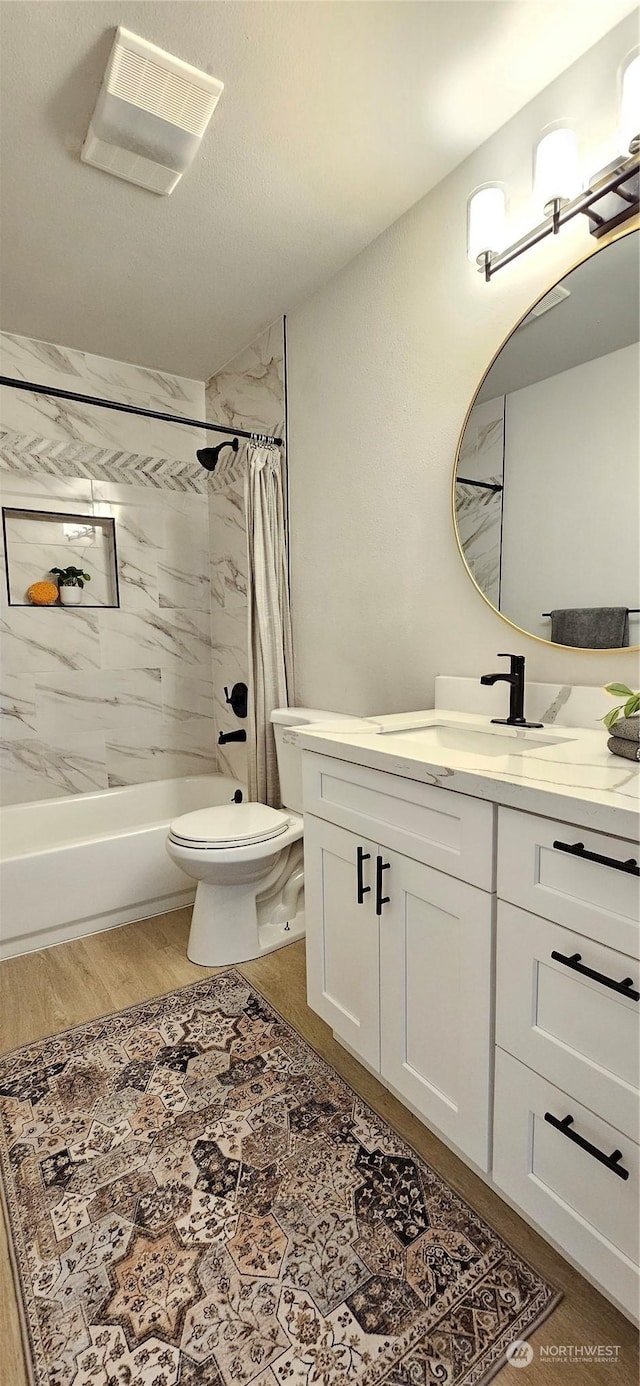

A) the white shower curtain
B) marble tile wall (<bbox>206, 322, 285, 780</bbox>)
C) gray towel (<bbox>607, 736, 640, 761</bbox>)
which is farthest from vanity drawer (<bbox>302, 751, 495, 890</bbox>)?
marble tile wall (<bbox>206, 322, 285, 780</bbox>)

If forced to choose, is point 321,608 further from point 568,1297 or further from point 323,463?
point 568,1297

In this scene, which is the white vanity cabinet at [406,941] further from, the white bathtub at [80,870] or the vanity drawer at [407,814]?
the white bathtub at [80,870]

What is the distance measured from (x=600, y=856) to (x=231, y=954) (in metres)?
1.53

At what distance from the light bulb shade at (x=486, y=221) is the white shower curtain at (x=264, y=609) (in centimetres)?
109

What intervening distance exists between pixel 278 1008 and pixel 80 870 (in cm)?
91

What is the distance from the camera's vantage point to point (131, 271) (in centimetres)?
215

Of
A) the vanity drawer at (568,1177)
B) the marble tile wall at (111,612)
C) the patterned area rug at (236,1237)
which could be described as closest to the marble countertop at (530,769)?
the vanity drawer at (568,1177)

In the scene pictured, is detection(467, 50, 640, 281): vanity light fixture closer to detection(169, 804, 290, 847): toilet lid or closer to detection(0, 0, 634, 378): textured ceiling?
detection(0, 0, 634, 378): textured ceiling

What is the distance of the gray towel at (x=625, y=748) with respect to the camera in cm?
104

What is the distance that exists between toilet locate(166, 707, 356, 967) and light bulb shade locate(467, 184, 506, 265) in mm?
1273

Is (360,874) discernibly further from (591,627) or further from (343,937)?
(591,627)

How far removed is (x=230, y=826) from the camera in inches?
78.4

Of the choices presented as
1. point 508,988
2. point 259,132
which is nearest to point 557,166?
point 259,132

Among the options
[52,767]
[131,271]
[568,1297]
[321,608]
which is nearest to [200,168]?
[131,271]
